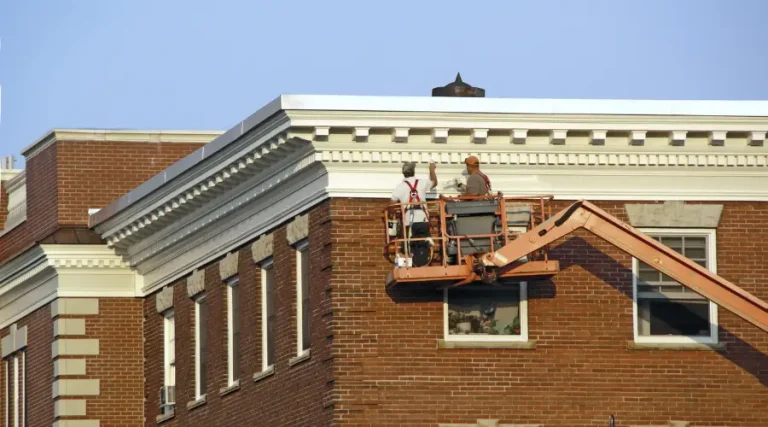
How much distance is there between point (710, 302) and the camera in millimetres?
40375

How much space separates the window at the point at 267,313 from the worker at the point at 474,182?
5.06 meters

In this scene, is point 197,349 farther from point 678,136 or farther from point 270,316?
point 678,136

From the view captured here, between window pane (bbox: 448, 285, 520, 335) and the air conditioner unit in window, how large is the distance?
31.3 feet

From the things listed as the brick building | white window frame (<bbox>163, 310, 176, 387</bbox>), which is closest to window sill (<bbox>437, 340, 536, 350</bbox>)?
the brick building

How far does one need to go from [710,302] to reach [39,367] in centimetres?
1601

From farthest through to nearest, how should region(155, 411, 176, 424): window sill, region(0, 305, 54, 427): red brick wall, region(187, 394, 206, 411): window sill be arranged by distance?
region(0, 305, 54, 427): red brick wall → region(155, 411, 176, 424): window sill → region(187, 394, 206, 411): window sill

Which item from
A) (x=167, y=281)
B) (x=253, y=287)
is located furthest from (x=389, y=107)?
(x=167, y=281)

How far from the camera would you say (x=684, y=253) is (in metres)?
40.4

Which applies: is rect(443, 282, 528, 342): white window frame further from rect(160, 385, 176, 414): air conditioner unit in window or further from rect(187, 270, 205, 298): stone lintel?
rect(160, 385, 176, 414): air conditioner unit in window

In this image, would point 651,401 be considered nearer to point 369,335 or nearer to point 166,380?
point 369,335

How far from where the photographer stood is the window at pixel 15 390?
51875mm

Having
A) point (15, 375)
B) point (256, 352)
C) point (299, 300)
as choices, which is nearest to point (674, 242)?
point (299, 300)

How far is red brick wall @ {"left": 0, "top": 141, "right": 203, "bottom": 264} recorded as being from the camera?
4919 centimetres

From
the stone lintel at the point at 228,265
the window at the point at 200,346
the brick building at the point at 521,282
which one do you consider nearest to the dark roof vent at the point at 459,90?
the brick building at the point at 521,282
